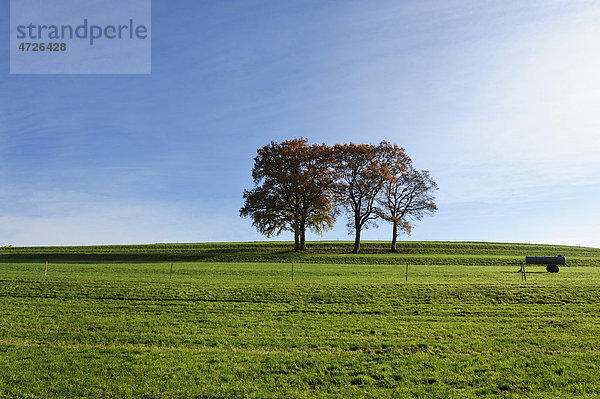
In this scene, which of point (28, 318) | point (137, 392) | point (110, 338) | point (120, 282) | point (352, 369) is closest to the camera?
point (137, 392)

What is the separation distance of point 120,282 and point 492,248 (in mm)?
56034

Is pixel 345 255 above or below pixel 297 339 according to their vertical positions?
below

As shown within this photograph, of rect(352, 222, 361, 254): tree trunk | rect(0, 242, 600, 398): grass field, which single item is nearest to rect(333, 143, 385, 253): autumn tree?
rect(352, 222, 361, 254): tree trunk

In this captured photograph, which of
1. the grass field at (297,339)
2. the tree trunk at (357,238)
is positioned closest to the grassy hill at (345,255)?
the tree trunk at (357,238)

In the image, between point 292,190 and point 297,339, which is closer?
point 297,339

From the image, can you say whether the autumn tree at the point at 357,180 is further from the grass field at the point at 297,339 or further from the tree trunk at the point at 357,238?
the grass field at the point at 297,339

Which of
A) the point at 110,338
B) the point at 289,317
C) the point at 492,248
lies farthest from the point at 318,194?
the point at 110,338

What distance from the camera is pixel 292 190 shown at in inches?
2151

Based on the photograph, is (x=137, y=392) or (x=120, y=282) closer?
(x=137, y=392)

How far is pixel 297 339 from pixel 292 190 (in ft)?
134

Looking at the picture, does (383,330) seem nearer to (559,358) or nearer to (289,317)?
(289,317)

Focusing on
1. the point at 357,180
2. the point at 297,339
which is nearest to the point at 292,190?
the point at 357,180

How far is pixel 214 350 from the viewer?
43.7 ft

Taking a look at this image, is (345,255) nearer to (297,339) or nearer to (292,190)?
(292,190)
